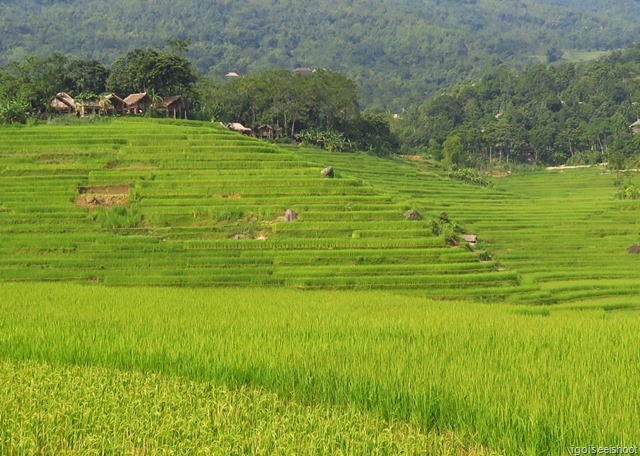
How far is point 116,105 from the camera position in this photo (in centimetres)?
5300

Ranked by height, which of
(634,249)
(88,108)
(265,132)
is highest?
(88,108)

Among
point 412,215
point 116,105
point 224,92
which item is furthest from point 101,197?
point 224,92

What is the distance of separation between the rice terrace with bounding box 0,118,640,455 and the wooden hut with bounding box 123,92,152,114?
668cm

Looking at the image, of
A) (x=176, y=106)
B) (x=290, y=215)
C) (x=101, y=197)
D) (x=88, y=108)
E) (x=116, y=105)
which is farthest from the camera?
(x=176, y=106)

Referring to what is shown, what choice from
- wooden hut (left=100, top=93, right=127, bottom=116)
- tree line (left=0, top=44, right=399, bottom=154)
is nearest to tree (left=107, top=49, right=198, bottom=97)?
tree line (left=0, top=44, right=399, bottom=154)

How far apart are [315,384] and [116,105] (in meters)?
47.7

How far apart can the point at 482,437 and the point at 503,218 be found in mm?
34933

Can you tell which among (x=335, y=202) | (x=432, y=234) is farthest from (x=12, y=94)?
(x=432, y=234)

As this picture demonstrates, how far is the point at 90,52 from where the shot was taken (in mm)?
191250

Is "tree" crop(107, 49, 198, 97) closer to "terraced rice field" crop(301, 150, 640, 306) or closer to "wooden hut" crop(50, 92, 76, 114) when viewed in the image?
"wooden hut" crop(50, 92, 76, 114)

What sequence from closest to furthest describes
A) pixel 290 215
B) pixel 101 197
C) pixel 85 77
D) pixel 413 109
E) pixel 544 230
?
pixel 290 215
pixel 101 197
pixel 544 230
pixel 85 77
pixel 413 109

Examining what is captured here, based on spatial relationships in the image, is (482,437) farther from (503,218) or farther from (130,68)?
(130,68)

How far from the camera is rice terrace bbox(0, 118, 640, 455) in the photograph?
8.02 metres

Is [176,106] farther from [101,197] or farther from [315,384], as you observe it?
[315,384]
